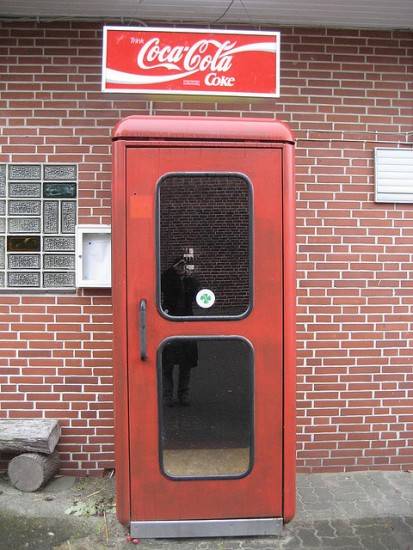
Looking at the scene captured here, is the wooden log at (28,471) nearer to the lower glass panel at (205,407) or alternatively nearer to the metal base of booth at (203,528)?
the metal base of booth at (203,528)

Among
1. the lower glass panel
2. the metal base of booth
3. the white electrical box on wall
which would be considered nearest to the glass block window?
the white electrical box on wall

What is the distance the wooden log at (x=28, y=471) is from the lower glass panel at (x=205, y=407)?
4.15 feet

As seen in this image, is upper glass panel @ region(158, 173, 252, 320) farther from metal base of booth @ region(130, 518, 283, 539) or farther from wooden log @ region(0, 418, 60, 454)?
wooden log @ region(0, 418, 60, 454)

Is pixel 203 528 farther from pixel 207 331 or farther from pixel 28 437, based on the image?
pixel 28 437

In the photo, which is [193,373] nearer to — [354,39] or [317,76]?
[317,76]

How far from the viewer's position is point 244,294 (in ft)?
9.06

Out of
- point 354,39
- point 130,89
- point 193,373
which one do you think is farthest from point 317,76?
point 193,373

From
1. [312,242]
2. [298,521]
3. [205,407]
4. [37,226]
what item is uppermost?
[37,226]

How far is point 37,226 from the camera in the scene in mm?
3896

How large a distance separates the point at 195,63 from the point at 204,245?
3.92ft

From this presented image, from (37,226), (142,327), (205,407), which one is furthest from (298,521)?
(37,226)

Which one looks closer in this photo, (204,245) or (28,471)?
(204,245)

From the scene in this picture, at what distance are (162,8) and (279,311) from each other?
8.10ft

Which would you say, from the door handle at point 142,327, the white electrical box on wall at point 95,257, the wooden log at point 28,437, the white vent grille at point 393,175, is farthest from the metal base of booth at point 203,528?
the white vent grille at point 393,175
